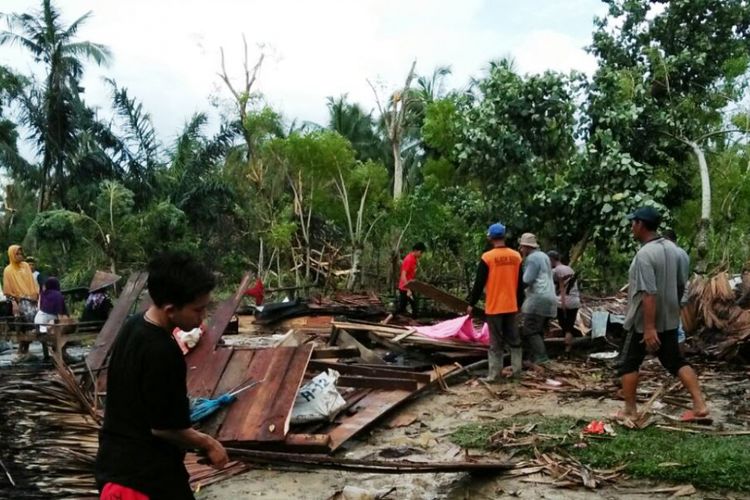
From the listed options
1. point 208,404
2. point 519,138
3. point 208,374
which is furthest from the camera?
point 519,138

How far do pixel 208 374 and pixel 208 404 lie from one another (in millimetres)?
657

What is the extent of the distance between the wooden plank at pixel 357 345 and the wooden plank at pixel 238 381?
2.77 m

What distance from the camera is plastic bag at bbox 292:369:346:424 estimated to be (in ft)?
20.0

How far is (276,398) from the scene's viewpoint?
595 cm

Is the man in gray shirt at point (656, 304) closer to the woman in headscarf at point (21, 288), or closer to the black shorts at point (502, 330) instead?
the black shorts at point (502, 330)

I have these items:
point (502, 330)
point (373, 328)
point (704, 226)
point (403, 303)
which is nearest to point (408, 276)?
point (403, 303)

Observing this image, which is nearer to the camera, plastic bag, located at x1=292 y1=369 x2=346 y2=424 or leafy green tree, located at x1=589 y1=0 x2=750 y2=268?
plastic bag, located at x1=292 y1=369 x2=346 y2=424

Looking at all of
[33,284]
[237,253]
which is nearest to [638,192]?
[33,284]

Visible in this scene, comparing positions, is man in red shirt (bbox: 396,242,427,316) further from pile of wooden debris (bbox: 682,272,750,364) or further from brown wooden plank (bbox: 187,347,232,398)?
brown wooden plank (bbox: 187,347,232,398)

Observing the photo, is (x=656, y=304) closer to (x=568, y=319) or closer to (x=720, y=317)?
(x=568, y=319)

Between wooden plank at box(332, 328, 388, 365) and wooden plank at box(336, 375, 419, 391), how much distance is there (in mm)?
1364

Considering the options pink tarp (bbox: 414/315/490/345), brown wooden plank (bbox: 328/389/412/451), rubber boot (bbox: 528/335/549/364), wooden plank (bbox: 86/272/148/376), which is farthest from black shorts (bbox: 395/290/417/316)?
brown wooden plank (bbox: 328/389/412/451)

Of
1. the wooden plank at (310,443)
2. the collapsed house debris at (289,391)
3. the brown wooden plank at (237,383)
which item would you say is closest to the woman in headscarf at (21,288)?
the collapsed house debris at (289,391)

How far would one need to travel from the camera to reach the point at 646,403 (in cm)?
705
